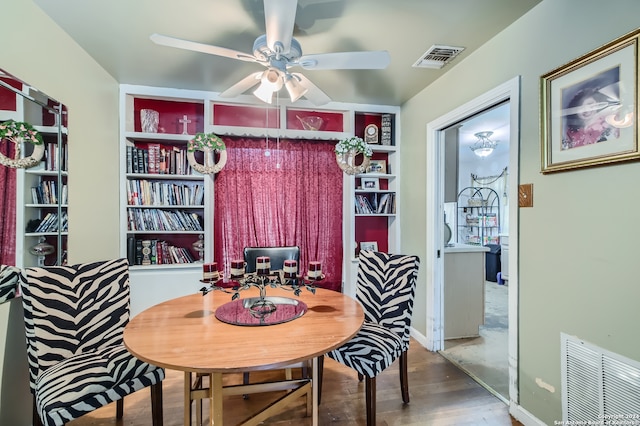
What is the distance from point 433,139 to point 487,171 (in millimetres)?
4671

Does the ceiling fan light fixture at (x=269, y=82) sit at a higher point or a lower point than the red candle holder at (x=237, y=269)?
higher

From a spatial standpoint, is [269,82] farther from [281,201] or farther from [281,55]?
[281,201]

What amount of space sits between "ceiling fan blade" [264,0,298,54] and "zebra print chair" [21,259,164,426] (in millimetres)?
1648

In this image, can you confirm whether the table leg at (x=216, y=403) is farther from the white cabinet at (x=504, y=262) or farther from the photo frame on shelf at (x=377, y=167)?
the white cabinet at (x=504, y=262)

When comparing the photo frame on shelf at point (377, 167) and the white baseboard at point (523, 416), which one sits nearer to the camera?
A: the white baseboard at point (523, 416)

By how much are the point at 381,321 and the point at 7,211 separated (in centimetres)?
223

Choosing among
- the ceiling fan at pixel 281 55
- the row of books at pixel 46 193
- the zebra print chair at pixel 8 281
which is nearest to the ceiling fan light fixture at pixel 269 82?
the ceiling fan at pixel 281 55

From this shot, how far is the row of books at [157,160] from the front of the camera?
9.22ft

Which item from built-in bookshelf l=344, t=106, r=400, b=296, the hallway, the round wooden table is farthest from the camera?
built-in bookshelf l=344, t=106, r=400, b=296

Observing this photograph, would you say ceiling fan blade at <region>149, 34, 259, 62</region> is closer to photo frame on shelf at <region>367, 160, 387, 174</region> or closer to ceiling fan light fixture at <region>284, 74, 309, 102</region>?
ceiling fan light fixture at <region>284, 74, 309, 102</region>

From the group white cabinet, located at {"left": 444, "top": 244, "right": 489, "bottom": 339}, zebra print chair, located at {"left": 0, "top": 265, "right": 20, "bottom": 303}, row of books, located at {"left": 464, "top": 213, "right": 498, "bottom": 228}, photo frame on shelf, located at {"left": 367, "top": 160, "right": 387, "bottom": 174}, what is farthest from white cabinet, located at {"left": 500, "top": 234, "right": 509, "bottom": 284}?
zebra print chair, located at {"left": 0, "top": 265, "right": 20, "bottom": 303}

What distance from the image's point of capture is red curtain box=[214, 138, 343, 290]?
3037 mm

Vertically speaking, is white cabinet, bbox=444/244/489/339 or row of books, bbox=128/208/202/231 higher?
row of books, bbox=128/208/202/231

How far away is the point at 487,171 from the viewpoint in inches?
259
